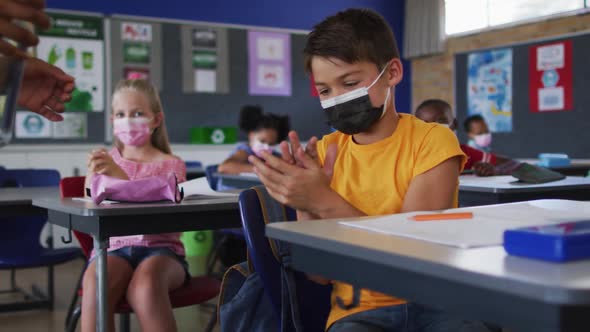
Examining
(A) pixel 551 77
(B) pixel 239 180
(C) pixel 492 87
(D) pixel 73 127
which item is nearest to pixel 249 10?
(D) pixel 73 127

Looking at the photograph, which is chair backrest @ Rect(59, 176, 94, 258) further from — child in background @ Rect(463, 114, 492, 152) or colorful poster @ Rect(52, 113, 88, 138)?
child in background @ Rect(463, 114, 492, 152)

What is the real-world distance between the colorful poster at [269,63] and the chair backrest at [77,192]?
4.12m

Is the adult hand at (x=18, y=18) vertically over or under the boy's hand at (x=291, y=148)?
over

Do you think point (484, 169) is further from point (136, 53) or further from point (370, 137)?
point (136, 53)

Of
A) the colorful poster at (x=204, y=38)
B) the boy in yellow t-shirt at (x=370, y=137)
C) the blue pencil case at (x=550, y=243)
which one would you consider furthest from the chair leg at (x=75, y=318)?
the colorful poster at (x=204, y=38)

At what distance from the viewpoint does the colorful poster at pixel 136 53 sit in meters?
5.71

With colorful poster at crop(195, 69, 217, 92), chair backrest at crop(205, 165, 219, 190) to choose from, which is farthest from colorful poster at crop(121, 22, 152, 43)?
chair backrest at crop(205, 165, 219, 190)

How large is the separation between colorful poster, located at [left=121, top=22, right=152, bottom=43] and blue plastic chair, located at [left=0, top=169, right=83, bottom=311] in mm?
2512

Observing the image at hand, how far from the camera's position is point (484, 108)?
6.47 m

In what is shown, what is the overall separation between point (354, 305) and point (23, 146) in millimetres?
4613

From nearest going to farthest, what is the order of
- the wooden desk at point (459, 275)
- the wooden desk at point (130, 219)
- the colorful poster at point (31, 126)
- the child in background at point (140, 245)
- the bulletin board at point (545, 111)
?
the wooden desk at point (459, 275) < the wooden desk at point (130, 219) < the child in background at point (140, 245) < the colorful poster at point (31, 126) < the bulletin board at point (545, 111)

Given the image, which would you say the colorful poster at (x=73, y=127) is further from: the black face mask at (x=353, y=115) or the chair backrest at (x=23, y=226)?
the black face mask at (x=353, y=115)

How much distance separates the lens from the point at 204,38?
240 inches

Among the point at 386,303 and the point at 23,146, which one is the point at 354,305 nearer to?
the point at 386,303
